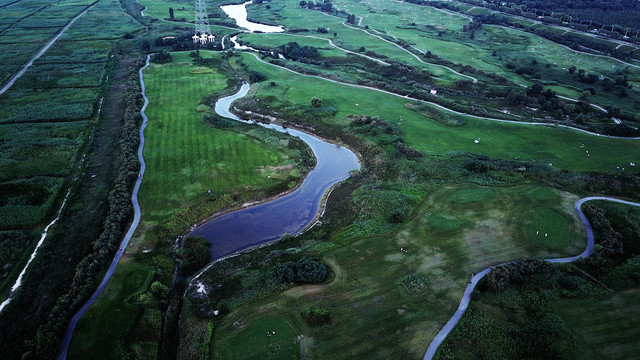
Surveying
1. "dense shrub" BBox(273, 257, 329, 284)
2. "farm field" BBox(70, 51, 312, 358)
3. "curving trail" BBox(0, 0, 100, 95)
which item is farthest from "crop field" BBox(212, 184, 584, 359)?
"curving trail" BBox(0, 0, 100, 95)

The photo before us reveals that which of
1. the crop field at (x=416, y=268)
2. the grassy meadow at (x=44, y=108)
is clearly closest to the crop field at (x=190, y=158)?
the grassy meadow at (x=44, y=108)

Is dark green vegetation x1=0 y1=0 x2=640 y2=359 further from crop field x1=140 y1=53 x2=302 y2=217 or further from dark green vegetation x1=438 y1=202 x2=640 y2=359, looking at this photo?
crop field x1=140 y1=53 x2=302 y2=217

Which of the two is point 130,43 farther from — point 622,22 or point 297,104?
point 622,22

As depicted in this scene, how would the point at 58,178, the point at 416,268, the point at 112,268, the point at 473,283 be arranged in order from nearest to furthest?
1. the point at 473,283
2. the point at 416,268
3. the point at 112,268
4. the point at 58,178

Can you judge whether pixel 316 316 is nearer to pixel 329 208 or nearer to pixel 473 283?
pixel 473 283

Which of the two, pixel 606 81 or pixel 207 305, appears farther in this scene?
pixel 606 81

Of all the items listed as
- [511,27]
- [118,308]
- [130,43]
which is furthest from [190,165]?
[511,27]

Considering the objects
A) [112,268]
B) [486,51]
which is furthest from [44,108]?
[486,51]

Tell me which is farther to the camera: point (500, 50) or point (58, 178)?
point (500, 50)
